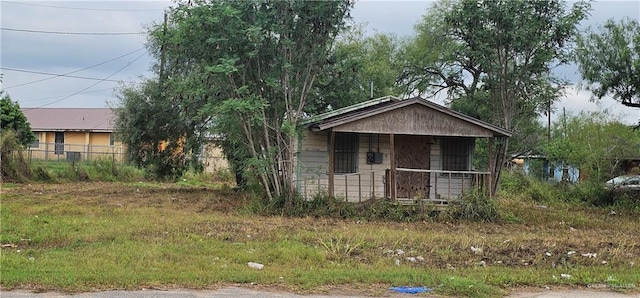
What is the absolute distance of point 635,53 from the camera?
18.5 meters

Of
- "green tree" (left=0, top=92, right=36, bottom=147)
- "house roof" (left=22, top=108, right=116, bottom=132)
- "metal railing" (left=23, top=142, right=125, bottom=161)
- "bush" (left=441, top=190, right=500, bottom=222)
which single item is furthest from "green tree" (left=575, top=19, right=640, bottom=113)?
"house roof" (left=22, top=108, right=116, bottom=132)

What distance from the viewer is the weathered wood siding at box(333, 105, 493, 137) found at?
1698 cm

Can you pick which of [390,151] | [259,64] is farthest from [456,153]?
[259,64]

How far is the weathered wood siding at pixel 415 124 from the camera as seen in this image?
1698 cm

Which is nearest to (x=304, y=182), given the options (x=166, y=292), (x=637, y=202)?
(x=166, y=292)

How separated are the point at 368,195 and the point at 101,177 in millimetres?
16169

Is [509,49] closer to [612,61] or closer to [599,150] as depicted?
[612,61]

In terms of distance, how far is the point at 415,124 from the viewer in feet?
56.9

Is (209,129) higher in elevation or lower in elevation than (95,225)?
higher

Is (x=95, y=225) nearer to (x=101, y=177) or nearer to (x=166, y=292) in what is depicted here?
(x=166, y=292)

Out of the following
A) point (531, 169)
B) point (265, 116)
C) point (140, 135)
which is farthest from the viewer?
point (531, 169)

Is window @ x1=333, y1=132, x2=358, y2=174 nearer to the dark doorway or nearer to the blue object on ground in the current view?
the dark doorway

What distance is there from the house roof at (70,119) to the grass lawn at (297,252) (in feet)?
100

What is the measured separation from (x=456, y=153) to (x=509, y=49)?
3655mm
